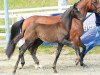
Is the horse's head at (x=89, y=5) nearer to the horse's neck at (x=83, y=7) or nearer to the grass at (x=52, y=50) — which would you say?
the horse's neck at (x=83, y=7)

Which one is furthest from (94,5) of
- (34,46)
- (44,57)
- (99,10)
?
(44,57)

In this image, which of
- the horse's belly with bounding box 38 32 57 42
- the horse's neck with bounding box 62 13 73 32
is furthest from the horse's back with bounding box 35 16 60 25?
the horse's belly with bounding box 38 32 57 42

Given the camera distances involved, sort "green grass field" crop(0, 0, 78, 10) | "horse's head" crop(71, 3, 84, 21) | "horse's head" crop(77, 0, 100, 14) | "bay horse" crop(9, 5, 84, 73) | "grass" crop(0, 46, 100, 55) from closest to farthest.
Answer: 1. "bay horse" crop(9, 5, 84, 73)
2. "horse's head" crop(71, 3, 84, 21)
3. "horse's head" crop(77, 0, 100, 14)
4. "grass" crop(0, 46, 100, 55)
5. "green grass field" crop(0, 0, 78, 10)

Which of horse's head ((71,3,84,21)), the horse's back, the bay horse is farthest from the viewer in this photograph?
the horse's back

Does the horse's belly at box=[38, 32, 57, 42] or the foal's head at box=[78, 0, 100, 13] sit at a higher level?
the foal's head at box=[78, 0, 100, 13]

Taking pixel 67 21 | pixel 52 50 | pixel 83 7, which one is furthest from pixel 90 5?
pixel 52 50

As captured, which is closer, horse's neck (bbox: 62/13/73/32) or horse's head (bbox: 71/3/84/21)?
horse's neck (bbox: 62/13/73/32)

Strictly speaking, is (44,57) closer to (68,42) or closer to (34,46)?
(34,46)

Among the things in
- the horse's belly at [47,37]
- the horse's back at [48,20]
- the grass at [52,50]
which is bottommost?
the grass at [52,50]

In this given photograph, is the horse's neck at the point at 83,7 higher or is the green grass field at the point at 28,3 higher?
the horse's neck at the point at 83,7

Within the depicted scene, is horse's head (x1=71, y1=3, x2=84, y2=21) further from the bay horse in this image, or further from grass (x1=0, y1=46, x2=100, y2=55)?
grass (x1=0, y1=46, x2=100, y2=55)

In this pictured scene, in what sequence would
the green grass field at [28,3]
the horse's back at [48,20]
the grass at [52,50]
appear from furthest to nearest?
the green grass field at [28,3] → the grass at [52,50] → the horse's back at [48,20]

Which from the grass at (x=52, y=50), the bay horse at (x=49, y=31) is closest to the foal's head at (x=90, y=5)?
the bay horse at (x=49, y=31)

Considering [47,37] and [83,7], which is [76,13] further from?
[47,37]
